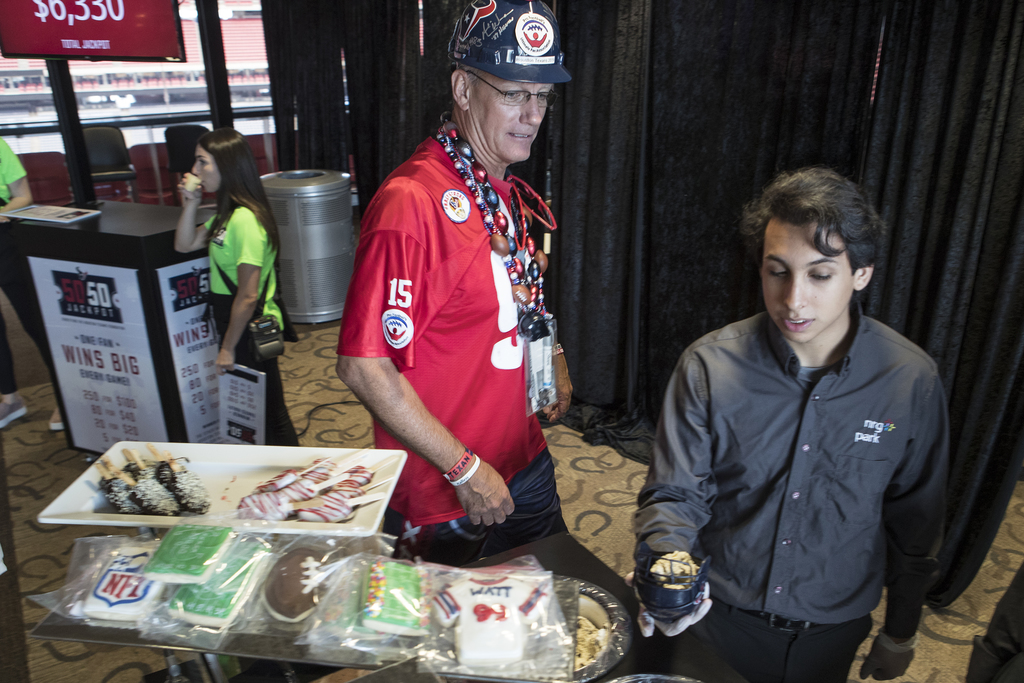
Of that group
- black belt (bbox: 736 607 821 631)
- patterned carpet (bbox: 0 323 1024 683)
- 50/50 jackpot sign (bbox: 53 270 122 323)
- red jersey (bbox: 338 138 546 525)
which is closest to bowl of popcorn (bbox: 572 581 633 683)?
black belt (bbox: 736 607 821 631)

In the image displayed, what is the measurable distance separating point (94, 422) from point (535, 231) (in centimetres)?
232

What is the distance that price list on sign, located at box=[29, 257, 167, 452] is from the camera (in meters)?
2.85

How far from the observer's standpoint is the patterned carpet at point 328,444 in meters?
2.18

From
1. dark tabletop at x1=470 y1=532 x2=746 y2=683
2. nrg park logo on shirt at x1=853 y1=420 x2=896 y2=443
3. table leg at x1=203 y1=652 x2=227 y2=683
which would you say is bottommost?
table leg at x1=203 y1=652 x2=227 y2=683

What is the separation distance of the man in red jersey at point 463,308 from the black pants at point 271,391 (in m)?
1.54

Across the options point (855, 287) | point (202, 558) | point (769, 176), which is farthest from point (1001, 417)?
point (202, 558)

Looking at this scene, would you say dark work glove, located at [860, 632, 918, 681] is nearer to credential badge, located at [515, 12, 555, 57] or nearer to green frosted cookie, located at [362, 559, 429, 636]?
green frosted cookie, located at [362, 559, 429, 636]

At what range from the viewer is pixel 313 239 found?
4785mm

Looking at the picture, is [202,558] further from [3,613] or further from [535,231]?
[535,231]

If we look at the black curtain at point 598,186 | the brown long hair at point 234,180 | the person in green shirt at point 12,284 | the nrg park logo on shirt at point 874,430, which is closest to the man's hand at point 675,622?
the nrg park logo on shirt at point 874,430

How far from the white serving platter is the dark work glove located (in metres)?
1.02

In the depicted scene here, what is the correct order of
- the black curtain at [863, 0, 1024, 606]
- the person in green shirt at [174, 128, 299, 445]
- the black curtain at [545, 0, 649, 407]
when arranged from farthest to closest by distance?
1. the black curtain at [545, 0, 649, 407]
2. the person in green shirt at [174, 128, 299, 445]
3. the black curtain at [863, 0, 1024, 606]

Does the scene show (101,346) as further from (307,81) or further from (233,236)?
(307,81)

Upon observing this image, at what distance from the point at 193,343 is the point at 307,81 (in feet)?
13.1
